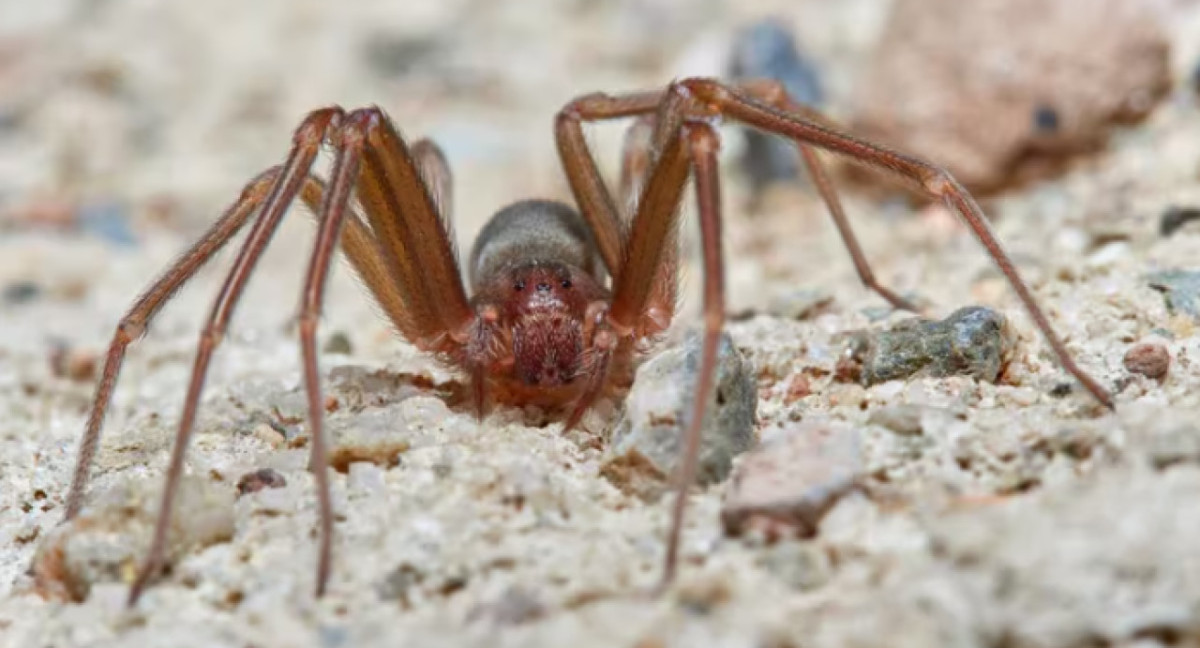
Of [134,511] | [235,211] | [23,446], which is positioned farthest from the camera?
[23,446]

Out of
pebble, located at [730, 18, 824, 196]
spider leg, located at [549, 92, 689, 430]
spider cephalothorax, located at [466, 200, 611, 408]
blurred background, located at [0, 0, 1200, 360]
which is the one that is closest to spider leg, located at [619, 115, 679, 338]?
spider leg, located at [549, 92, 689, 430]

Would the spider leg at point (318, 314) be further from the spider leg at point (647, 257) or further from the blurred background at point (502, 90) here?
the blurred background at point (502, 90)

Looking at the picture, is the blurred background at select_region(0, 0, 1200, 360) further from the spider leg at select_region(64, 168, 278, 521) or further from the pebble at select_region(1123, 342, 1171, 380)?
the spider leg at select_region(64, 168, 278, 521)

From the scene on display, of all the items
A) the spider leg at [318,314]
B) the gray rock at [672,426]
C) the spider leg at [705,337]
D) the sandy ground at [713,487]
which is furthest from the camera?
the gray rock at [672,426]

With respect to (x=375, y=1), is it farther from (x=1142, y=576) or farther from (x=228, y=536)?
(x=1142, y=576)

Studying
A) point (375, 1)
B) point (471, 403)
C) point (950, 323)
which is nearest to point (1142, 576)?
point (950, 323)

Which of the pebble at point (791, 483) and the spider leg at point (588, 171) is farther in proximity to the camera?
the spider leg at point (588, 171)

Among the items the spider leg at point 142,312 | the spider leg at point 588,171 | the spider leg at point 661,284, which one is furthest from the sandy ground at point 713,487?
the spider leg at point 588,171
